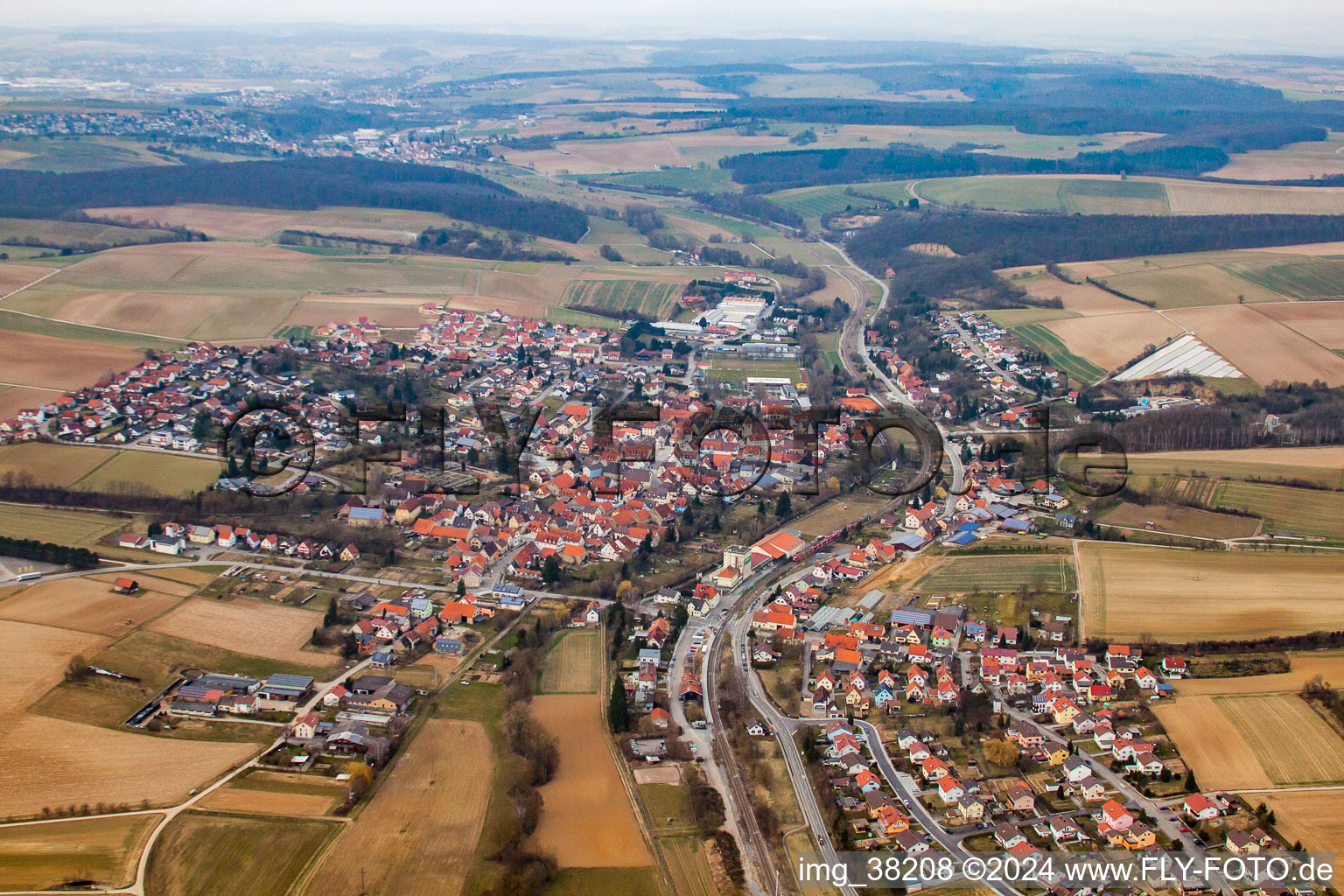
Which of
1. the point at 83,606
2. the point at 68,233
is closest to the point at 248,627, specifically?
the point at 83,606

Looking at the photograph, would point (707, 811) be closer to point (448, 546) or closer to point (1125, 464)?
point (448, 546)

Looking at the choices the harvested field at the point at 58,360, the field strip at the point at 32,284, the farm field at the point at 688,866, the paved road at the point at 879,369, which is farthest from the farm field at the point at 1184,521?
the field strip at the point at 32,284

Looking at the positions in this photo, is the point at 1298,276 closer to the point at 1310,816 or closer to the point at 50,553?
the point at 1310,816

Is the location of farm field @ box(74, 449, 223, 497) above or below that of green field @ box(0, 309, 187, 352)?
below

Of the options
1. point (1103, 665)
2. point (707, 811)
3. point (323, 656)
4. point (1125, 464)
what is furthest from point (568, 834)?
point (1125, 464)

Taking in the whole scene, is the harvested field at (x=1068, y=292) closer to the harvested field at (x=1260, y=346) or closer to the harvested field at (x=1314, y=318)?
the harvested field at (x=1260, y=346)

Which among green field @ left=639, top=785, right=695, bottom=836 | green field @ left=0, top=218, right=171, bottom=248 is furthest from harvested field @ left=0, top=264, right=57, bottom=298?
green field @ left=639, top=785, right=695, bottom=836

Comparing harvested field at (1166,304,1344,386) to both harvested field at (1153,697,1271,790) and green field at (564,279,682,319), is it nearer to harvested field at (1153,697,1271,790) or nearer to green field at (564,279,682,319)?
green field at (564,279,682,319)
